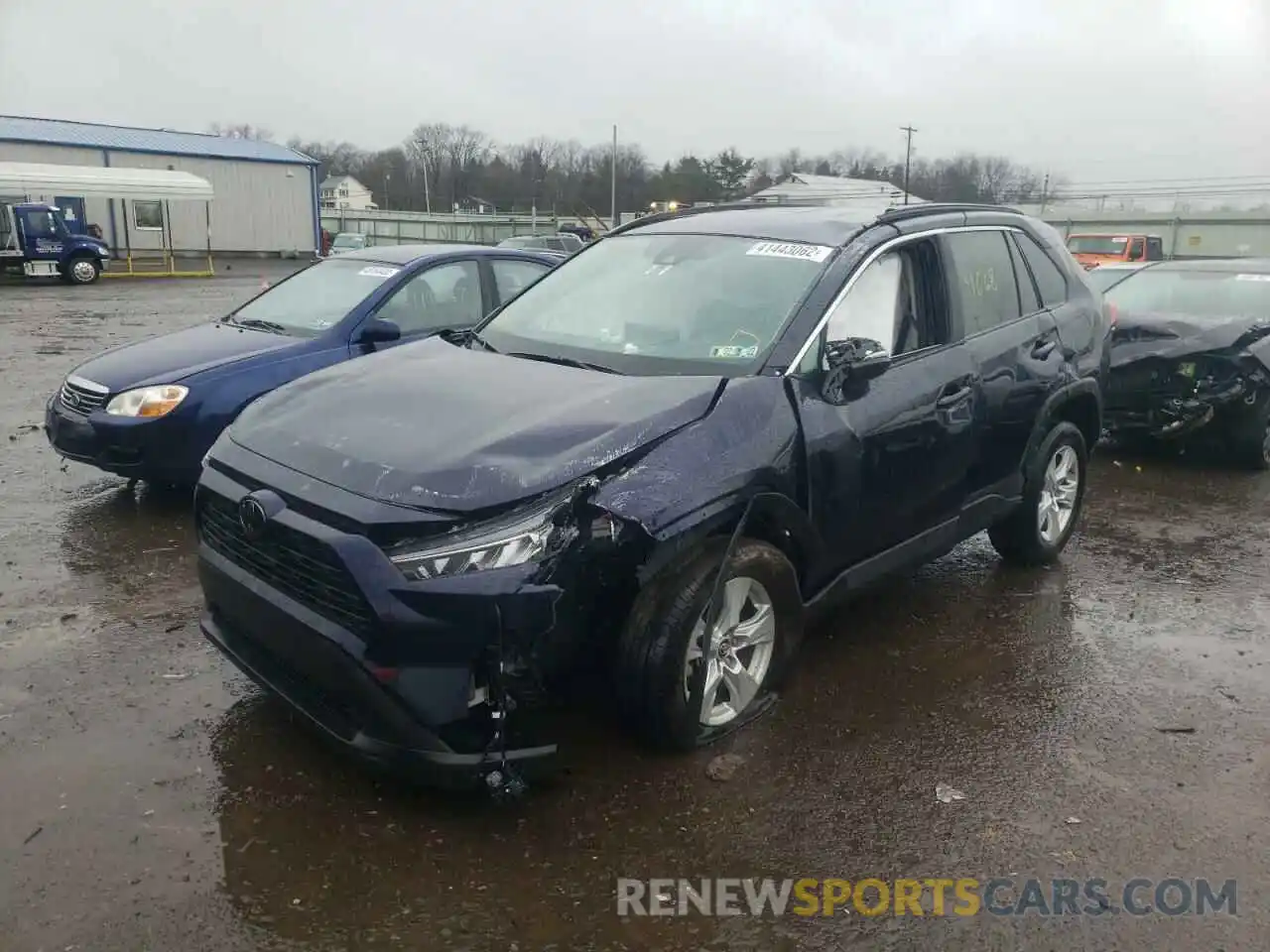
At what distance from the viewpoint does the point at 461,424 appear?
123 inches

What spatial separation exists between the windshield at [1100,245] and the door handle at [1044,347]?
74.1ft

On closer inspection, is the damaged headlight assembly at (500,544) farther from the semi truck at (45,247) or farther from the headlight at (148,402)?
the semi truck at (45,247)

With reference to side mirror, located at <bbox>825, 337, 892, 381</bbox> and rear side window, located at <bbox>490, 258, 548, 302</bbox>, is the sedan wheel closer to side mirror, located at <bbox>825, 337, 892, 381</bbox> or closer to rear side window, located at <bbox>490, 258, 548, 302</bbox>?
side mirror, located at <bbox>825, 337, 892, 381</bbox>

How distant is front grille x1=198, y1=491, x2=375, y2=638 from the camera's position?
9.00ft

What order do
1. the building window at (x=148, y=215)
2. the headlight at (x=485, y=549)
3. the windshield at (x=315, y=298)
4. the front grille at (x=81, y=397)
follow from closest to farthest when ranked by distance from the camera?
the headlight at (x=485, y=549) → the front grille at (x=81, y=397) → the windshield at (x=315, y=298) → the building window at (x=148, y=215)

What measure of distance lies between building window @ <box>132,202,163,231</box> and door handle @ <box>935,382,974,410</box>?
38.9 meters

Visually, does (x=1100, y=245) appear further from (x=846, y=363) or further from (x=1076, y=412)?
(x=846, y=363)

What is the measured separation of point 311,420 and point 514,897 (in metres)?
1.69

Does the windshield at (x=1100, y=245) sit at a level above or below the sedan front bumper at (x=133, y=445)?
above

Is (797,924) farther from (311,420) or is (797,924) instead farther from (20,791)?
(20,791)

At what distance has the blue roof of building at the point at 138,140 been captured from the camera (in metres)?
35.0

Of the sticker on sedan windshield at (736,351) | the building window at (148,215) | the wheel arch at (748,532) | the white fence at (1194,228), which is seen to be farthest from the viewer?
the white fence at (1194,228)

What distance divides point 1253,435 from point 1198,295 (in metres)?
1.38

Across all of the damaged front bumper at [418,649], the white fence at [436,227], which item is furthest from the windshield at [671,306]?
the white fence at [436,227]
